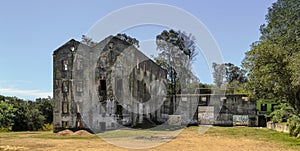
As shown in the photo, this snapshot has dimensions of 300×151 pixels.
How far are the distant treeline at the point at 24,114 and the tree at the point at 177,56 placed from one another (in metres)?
18.1

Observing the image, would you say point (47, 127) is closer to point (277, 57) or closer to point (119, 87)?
point (119, 87)

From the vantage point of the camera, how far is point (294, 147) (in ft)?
65.9

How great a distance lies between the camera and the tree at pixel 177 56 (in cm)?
5297

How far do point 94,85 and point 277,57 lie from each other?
807 inches

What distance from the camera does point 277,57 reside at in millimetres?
19875

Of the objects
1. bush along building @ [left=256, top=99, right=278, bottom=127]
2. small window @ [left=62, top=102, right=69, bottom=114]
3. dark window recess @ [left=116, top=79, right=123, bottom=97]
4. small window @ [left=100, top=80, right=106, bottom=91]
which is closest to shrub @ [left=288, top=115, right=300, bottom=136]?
bush along building @ [left=256, top=99, right=278, bottom=127]

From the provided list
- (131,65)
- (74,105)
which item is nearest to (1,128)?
(74,105)

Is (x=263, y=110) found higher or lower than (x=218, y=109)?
lower

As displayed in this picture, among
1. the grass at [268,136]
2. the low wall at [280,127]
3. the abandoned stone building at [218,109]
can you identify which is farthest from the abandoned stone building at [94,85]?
the low wall at [280,127]

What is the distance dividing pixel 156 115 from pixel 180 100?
401 centimetres

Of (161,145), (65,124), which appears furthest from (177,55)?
(161,145)

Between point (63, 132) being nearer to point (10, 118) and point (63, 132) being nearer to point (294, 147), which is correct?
point (10, 118)

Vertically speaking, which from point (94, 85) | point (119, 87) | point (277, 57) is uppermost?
point (277, 57)

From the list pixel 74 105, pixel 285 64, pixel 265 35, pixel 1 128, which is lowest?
pixel 1 128
